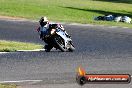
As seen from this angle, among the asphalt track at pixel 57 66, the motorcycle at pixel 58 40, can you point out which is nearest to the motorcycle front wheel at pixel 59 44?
the motorcycle at pixel 58 40

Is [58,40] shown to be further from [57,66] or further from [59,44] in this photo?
[57,66]

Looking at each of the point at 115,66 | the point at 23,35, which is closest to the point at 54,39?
the point at 115,66

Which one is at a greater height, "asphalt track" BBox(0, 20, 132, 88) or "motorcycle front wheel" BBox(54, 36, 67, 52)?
"asphalt track" BBox(0, 20, 132, 88)

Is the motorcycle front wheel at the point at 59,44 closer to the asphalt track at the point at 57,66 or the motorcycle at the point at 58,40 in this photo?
the motorcycle at the point at 58,40

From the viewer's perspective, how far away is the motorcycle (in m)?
18.5

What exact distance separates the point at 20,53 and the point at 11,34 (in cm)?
1176

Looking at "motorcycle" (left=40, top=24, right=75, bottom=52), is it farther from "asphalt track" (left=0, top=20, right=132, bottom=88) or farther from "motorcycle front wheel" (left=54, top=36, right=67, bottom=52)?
"asphalt track" (left=0, top=20, right=132, bottom=88)

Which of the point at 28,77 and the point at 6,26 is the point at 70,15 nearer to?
the point at 6,26

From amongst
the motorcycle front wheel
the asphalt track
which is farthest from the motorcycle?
the asphalt track

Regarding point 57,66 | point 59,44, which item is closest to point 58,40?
point 59,44

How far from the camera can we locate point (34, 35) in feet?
96.8

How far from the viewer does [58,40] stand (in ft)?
61.2

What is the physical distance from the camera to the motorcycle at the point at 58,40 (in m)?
18.5

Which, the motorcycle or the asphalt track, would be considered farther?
the motorcycle
